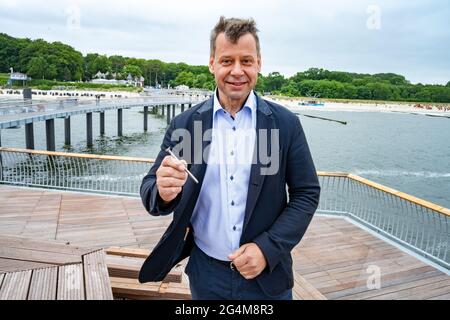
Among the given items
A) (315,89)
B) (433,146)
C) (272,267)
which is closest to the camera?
(272,267)

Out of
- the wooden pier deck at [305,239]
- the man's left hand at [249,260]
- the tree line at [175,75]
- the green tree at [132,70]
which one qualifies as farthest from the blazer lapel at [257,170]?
the green tree at [132,70]

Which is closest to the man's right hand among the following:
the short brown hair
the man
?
the man

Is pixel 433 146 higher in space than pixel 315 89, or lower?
lower

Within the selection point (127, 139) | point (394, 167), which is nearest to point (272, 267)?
point (394, 167)

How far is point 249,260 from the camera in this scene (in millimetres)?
1774

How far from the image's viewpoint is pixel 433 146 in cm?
5366

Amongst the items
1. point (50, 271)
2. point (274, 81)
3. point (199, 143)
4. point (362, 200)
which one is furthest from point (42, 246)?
point (274, 81)

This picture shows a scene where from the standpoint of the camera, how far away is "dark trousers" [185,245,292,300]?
1.95 m

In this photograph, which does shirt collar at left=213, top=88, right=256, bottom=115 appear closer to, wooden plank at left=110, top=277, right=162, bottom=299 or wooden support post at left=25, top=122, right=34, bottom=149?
wooden plank at left=110, top=277, right=162, bottom=299

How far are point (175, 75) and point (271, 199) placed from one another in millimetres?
141073

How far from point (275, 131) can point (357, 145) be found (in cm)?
5061

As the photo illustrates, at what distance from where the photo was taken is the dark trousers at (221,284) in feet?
6.40

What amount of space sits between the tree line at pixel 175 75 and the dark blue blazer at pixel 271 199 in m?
96.4
